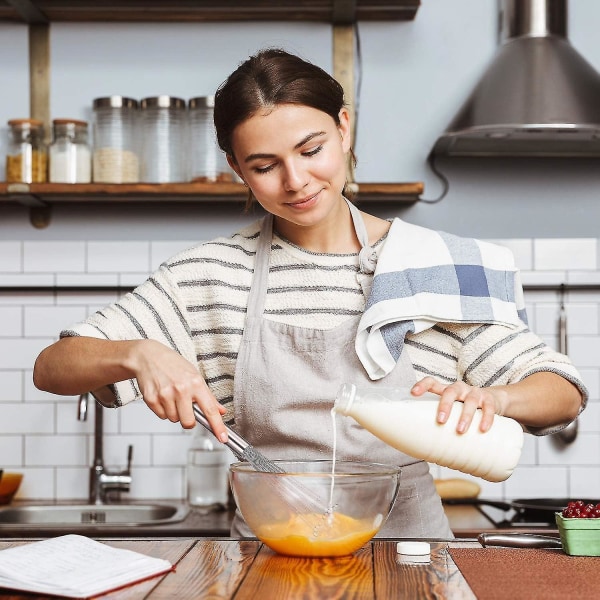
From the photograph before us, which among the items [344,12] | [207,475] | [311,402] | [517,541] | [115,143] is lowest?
[207,475]

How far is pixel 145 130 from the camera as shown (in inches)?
114

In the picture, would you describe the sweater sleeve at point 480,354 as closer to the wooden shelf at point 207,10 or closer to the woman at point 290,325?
the woman at point 290,325

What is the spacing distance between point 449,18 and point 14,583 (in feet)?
7.88

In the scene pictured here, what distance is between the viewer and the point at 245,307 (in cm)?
187

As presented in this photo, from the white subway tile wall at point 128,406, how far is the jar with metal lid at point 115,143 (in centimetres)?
25

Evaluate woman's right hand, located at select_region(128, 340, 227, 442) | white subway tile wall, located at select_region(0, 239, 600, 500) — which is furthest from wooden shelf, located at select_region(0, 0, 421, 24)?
woman's right hand, located at select_region(128, 340, 227, 442)

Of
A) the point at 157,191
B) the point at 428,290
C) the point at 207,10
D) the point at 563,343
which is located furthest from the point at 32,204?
A: the point at 563,343

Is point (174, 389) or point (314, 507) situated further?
point (174, 389)

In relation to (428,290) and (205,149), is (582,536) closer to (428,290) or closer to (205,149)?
(428,290)

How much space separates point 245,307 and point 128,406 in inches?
48.8

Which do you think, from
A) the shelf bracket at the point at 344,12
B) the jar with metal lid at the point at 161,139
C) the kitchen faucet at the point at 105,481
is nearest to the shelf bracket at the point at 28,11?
the jar with metal lid at the point at 161,139

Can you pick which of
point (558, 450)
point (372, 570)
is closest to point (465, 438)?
point (372, 570)

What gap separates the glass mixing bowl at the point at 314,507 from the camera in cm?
130

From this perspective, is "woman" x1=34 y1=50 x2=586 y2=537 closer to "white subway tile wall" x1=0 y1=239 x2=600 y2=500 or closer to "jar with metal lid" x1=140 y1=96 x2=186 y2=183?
"jar with metal lid" x1=140 y1=96 x2=186 y2=183
